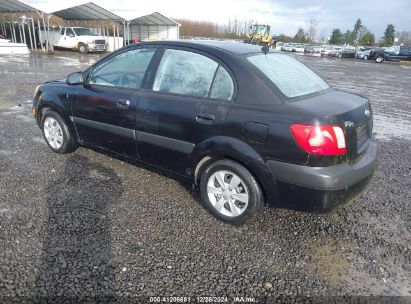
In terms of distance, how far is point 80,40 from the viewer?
2819 centimetres

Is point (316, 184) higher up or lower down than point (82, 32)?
lower down

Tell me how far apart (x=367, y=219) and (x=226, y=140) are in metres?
1.76

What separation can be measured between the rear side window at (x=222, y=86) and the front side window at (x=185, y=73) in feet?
0.20

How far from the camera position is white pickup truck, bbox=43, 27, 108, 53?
28.1 meters

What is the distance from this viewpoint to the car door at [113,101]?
13.1ft

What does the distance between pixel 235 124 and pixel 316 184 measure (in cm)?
88

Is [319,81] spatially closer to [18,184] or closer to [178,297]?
[178,297]

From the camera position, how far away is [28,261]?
2.80m

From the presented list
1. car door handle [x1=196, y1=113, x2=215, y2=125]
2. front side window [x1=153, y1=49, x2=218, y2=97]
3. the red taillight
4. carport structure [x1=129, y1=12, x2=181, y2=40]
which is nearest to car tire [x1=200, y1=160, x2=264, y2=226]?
car door handle [x1=196, y1=113, x2=215, y2=125]

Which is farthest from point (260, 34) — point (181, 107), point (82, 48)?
point (181, 107)

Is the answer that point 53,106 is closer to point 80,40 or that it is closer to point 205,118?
point 205,118

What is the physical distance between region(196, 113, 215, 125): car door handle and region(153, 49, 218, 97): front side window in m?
0.22

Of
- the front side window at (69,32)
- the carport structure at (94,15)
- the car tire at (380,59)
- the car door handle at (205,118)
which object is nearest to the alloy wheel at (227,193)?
the car door handle at (205,118)

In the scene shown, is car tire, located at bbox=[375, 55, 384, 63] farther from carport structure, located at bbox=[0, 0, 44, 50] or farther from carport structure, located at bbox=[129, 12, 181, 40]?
carport structure, located at bbox=[0, 0, 44, 50]
